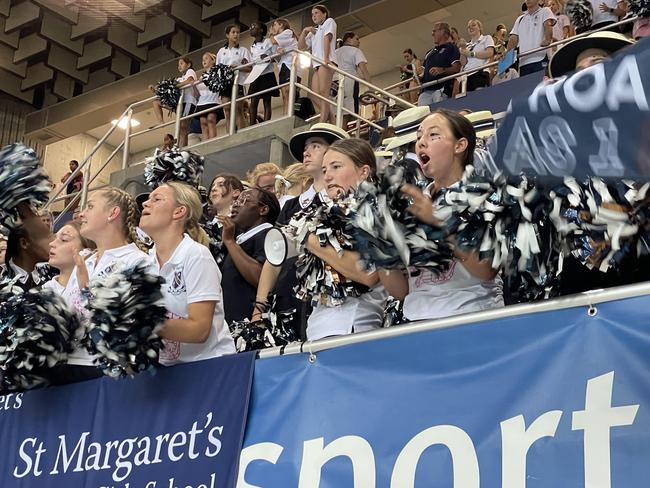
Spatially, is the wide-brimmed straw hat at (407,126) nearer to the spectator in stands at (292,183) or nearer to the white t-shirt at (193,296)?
the spectator in stands at (292,183)

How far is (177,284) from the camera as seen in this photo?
3.61 metres

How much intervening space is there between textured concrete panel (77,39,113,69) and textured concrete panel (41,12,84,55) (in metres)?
0.27

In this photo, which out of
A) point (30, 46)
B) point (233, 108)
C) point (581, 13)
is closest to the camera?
point (581, 13)

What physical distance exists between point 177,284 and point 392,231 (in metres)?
0.99

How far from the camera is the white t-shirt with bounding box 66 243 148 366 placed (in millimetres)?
3805

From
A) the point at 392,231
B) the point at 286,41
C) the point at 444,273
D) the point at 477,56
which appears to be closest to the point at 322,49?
the point at 286,41

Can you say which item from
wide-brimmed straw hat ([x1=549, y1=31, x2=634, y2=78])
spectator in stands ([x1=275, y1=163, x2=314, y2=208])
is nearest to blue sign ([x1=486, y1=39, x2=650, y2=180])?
wide-brimmed straw hat ([x1=549, y1=31, x2=634, y2=78])

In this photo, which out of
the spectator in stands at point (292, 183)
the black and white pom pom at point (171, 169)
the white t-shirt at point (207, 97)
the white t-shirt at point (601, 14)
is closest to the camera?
the spectator in stands at point (292, 183)

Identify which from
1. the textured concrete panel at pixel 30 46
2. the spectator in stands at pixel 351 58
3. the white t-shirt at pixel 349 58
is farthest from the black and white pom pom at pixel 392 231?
the textured concrete panel at pixel 30 46

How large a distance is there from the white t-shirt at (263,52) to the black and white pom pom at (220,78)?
274 mm

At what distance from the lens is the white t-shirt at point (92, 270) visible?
3805mm

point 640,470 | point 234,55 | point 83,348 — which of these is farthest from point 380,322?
point 234,55

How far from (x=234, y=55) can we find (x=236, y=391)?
7931 mm

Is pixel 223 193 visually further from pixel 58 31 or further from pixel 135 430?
pixel 58 31
